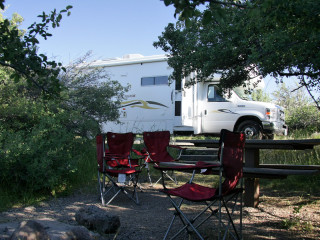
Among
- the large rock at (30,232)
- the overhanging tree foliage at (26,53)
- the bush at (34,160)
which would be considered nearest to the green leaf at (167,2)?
the overhanging tree foliage at (26,53)

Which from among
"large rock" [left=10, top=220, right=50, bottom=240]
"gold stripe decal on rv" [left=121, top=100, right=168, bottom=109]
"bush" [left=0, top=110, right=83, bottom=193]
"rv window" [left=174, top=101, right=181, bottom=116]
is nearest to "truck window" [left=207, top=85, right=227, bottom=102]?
"rv window" [left=174, top=101, right=181, bottom=116]

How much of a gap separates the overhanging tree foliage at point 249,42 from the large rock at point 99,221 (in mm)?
1703

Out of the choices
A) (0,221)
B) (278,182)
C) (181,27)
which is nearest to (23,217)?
(0,221)

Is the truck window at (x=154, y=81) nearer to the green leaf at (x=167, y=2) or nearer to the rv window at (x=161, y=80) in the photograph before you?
the rv window at (x=161, y=80)

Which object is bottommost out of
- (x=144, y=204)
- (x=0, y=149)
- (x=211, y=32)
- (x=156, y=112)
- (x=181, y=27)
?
(x=144, y=204)

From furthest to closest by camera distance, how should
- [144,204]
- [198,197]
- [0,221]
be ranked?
[144,204], [0,221], [198,197]

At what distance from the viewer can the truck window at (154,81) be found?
33.8 feet

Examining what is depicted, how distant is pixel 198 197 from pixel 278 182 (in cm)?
300

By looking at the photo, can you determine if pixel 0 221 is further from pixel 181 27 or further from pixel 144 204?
pixel 181 27

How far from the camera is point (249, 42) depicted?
215 inches

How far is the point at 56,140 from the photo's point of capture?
4.34 metres

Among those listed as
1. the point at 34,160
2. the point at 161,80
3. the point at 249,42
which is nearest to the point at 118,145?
the point at 34,160

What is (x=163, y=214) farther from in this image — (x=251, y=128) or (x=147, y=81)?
(x=147, y=81)

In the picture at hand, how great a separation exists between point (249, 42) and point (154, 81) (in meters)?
5.24
